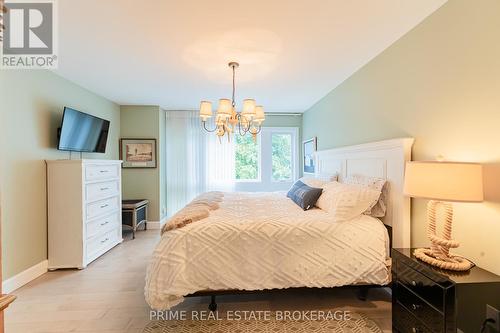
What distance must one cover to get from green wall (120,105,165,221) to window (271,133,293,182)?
7.94 feet

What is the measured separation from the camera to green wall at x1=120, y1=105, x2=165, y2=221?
4934mm

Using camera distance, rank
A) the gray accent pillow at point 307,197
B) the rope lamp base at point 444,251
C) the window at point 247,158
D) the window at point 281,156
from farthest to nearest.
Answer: the window at point 281,156
the window at point 247,158
the gray accent pillow at point 307,197
the rope lamp base at point 444,251

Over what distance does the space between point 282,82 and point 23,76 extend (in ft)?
9.91

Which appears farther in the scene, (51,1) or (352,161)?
(352,161)

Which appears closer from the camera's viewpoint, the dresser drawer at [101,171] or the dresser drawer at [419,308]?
the dresser drawer at [419,308]

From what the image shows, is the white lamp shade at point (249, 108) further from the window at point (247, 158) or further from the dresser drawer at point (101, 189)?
the window at point (247, 158)

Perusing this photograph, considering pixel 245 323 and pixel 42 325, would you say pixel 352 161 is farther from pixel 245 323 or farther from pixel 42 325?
pixel 42 325

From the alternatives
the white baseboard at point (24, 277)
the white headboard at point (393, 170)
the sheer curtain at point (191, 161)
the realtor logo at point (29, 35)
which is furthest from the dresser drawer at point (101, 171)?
the white headboard at point (393, 170)

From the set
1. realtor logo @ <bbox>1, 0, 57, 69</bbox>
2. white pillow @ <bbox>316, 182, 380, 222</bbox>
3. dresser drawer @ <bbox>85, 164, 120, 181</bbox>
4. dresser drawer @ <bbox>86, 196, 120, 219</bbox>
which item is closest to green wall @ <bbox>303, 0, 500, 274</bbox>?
white pillow @ <bbox>316, 182, 380, 222</bbox>

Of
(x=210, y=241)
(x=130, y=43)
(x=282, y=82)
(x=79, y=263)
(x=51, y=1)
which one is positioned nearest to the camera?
(x=51, y=1)

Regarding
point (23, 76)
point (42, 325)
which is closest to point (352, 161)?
point (42, 325)

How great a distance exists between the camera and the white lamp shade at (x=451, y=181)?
1.46 meters

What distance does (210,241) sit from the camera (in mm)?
2076

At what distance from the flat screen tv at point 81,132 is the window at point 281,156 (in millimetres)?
3284
